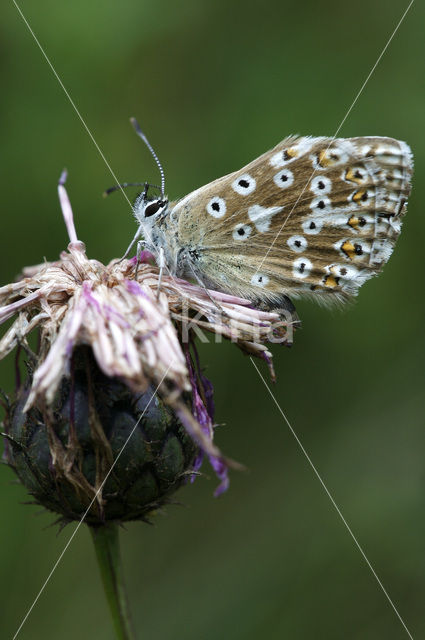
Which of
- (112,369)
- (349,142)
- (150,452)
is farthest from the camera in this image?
(349,142)

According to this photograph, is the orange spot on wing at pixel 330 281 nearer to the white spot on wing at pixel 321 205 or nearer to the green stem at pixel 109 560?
the white spot on wing at pixel 321 205

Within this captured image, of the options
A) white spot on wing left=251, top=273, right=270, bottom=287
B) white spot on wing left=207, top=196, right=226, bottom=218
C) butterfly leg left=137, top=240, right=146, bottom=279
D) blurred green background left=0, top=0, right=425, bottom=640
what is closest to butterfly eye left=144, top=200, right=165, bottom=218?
butterfly leg left=137, top=240, right=146, bottom=279

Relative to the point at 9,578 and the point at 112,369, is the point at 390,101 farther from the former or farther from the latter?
the point at 9,578

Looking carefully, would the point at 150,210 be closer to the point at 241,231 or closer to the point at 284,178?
the point at 241,231

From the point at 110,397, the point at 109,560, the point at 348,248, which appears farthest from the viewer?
the point at 348,248

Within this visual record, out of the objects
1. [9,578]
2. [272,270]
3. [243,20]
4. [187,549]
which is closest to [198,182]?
[243,20]

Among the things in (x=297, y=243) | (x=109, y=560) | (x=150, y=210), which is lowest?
(x=109, y=560)

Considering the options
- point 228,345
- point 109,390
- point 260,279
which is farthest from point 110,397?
point 228,345
